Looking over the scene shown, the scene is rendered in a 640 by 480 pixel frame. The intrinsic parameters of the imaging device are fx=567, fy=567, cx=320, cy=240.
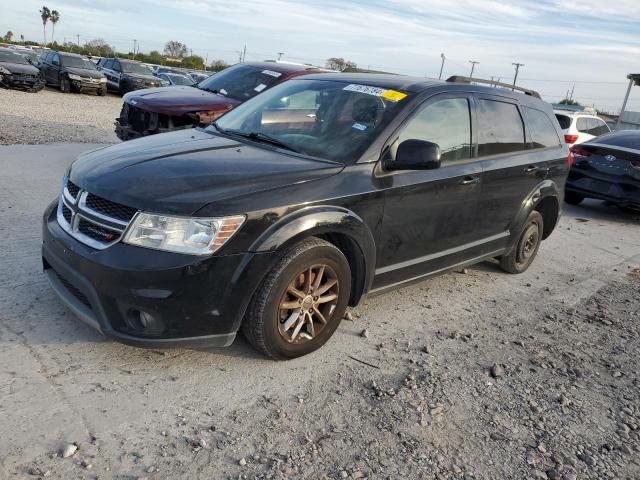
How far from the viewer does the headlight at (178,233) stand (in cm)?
302

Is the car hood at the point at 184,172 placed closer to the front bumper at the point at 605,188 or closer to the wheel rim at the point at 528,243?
the wheel rim at the point at 528,243

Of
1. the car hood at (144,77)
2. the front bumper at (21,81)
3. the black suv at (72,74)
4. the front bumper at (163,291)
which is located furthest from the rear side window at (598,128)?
the front bumper at (21,81)

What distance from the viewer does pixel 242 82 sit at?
9211mm

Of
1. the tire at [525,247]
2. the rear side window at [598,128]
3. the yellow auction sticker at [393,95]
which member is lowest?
the tire at [525,247]

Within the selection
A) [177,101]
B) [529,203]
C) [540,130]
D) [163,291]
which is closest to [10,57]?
[177,101]

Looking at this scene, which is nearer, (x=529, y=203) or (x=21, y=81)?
(x=529, y=203)

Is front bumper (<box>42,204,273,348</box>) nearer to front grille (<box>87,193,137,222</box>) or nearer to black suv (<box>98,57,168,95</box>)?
front grille (<box>87,193,137,222</box>)

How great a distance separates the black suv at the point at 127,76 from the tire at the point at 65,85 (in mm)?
2411

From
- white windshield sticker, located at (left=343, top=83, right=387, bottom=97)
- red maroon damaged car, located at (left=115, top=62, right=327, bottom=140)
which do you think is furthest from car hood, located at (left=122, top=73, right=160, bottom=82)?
white windshield sticker, located at (left=343, top=83, right=387, bottom=97)

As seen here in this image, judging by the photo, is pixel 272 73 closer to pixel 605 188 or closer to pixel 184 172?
pixel 605 188

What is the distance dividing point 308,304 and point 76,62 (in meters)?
24.0

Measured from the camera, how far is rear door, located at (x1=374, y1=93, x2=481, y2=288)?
13.0 feet

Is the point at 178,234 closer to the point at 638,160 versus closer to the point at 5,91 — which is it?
the point at 638,160

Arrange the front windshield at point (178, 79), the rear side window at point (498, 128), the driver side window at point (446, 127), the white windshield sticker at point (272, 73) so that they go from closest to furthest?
the driver side window at point (446, 127), the rear side window at point (498, 128), the white windshield sticker at point (272, 73), the front windshield at point (178, 79)
